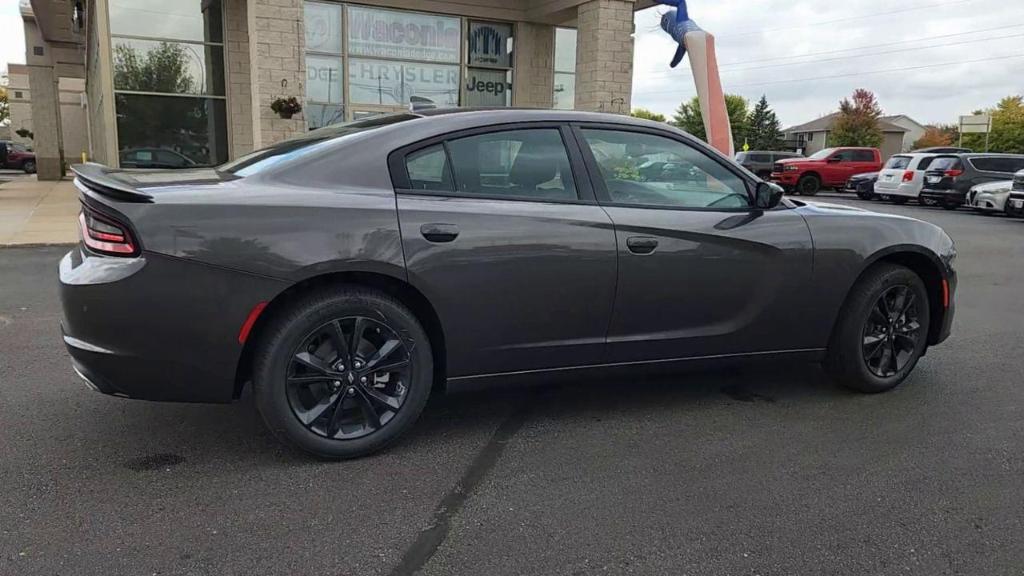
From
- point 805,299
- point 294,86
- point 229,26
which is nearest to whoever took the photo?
point 805,299

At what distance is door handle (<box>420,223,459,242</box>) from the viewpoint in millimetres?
3381

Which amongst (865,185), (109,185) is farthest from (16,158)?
(109,185)

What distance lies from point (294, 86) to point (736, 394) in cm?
1020

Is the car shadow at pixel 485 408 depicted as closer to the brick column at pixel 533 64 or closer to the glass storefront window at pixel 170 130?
the glass storefront window at pixel 170 130

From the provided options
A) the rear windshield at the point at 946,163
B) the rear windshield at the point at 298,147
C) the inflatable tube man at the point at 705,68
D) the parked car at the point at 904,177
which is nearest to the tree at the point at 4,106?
the inflatable tube man at the point at 705,68

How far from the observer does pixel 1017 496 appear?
326 cm

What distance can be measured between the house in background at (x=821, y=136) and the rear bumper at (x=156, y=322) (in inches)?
2896

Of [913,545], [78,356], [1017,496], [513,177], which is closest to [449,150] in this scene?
[513,177]

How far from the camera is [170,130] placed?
14617 mm

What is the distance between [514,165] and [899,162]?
21650 mm

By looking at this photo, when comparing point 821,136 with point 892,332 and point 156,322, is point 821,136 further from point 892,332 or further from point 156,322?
point 156,322

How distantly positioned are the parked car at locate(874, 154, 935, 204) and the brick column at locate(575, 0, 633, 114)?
10759 millimetres

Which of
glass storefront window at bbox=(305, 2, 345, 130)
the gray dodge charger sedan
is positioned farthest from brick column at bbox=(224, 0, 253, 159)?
the gray dodge charger sedan

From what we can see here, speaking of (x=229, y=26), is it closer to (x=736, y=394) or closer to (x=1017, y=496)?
(x=736, y=394)
